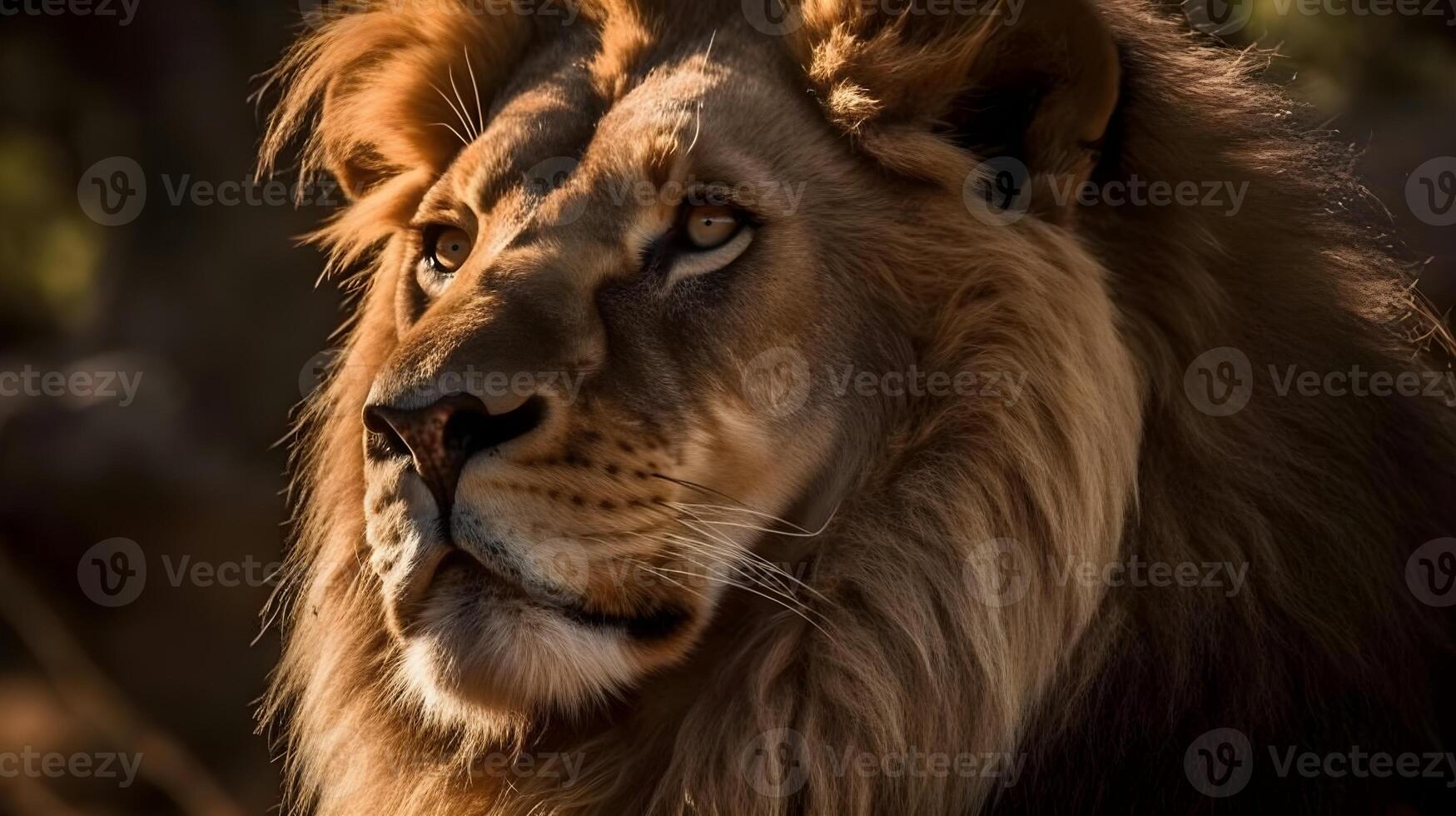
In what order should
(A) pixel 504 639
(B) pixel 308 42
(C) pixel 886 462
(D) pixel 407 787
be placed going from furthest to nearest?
(B) pixel 308 42
(D) pixel 407 787
(C) pixel 886 462
(A) pixel 504 639

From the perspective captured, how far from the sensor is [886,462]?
2.73 meters

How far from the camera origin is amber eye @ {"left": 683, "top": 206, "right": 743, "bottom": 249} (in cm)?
277

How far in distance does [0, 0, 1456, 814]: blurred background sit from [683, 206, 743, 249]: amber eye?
2363 mm

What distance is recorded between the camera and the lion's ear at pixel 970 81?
259 cm

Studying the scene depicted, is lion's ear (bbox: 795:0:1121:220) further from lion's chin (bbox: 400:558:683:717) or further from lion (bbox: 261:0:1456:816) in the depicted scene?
lion's chin (bbox: 400:558:683:717)

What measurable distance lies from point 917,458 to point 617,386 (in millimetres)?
557

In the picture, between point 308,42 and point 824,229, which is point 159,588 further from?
point 824,229

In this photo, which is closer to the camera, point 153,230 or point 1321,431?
point 1321,431

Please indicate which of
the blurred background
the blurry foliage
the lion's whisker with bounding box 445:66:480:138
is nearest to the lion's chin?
the lion's whisker with bounding box 445:66:480:138

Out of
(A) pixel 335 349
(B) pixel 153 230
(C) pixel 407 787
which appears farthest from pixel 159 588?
(C) pixel 407 787

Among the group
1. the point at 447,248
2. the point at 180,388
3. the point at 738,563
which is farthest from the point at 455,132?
the point at 180,388

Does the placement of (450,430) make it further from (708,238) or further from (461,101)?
(461,101)

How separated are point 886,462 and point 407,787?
3.87ft

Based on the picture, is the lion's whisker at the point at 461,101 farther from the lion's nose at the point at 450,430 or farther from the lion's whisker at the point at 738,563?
the lion's whisker at the point at 738,563
